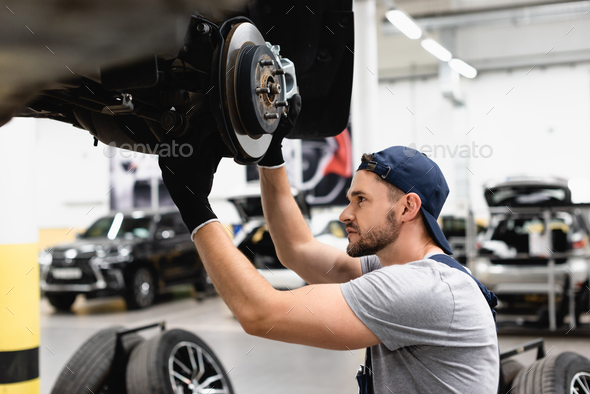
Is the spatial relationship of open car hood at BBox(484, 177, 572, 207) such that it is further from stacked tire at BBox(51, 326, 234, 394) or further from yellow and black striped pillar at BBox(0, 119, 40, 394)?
yellow and black striped pillar at BBox(0, 119, 40, 394)

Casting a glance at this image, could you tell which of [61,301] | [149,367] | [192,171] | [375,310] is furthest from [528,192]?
[61,301]

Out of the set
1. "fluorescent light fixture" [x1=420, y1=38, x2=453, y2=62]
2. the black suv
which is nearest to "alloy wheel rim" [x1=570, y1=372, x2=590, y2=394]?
the black suv

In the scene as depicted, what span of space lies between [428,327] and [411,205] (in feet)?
1.09

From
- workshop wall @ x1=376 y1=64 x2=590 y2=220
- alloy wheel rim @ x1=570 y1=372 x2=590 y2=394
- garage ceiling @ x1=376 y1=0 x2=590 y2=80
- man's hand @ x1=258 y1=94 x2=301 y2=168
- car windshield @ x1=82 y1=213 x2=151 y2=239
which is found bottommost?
alloy wheel rim @ x1=570 y1=372 x2=590 y2=394

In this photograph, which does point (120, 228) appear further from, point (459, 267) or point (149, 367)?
point (459, 267)

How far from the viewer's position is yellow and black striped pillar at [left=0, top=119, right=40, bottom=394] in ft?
6.35

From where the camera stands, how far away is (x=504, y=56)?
14539 millimetres

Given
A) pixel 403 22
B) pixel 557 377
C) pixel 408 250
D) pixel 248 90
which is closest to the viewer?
pixel 248 90

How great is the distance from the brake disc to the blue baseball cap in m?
0.35

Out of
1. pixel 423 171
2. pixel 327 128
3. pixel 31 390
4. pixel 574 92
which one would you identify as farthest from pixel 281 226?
pixel 574 92

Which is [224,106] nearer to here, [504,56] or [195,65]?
[195,65]

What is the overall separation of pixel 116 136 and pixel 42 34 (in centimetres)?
66

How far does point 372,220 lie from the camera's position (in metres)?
1.41

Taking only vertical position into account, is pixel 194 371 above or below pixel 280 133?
below
